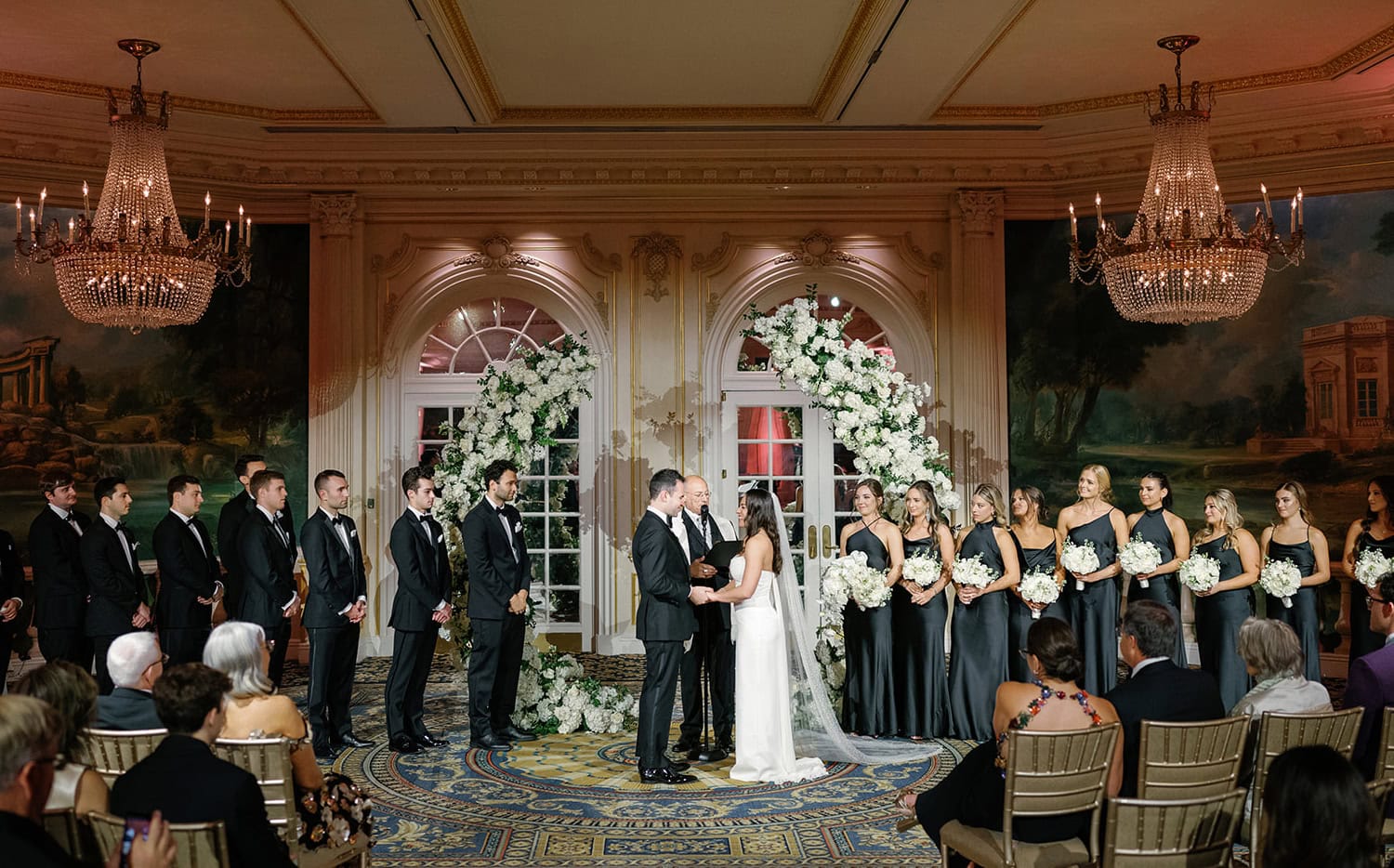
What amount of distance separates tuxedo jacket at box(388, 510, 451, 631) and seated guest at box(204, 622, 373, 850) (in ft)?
10.2

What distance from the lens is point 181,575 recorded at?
7.86 m

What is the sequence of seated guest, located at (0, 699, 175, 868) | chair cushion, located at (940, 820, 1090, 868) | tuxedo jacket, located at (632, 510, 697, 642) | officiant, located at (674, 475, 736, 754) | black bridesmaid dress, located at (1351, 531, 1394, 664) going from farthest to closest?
black bridesmaid dress, located at (1351, 531, 1394, 664)
officiant, located at (674, 475, 736, 754)
tuxedo jacket, located at (632, 510, 697, 642)
chair cushion, located at (940, 820, 1090, 868)
seated guest, located at (0, 699, 175, 868)

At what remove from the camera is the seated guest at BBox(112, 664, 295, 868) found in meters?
3.37

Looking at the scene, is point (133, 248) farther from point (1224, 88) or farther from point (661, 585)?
point (1224, 88)

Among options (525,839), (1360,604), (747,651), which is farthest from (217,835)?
(1360,604)

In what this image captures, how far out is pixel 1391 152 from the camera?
10250 millimetres

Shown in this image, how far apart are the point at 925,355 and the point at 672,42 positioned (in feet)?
14.1

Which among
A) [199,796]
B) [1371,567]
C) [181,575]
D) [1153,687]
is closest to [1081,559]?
[1371,567]

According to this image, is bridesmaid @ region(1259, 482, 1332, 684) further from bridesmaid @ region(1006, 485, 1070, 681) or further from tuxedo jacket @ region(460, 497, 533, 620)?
tuxedo jacket @ region(460, 497, 533, 620)

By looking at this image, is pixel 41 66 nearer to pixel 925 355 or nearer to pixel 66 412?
pixel 66 412

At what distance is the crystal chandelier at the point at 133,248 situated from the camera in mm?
7809

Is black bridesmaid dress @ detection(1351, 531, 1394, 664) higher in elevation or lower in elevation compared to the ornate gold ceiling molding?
lower

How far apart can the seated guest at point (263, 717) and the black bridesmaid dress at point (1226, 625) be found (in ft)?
19.7

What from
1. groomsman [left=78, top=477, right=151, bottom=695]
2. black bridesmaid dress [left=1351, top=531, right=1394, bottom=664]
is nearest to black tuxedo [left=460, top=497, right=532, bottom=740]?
groomsman [left=78, top=477, right=151, bottom=695]
